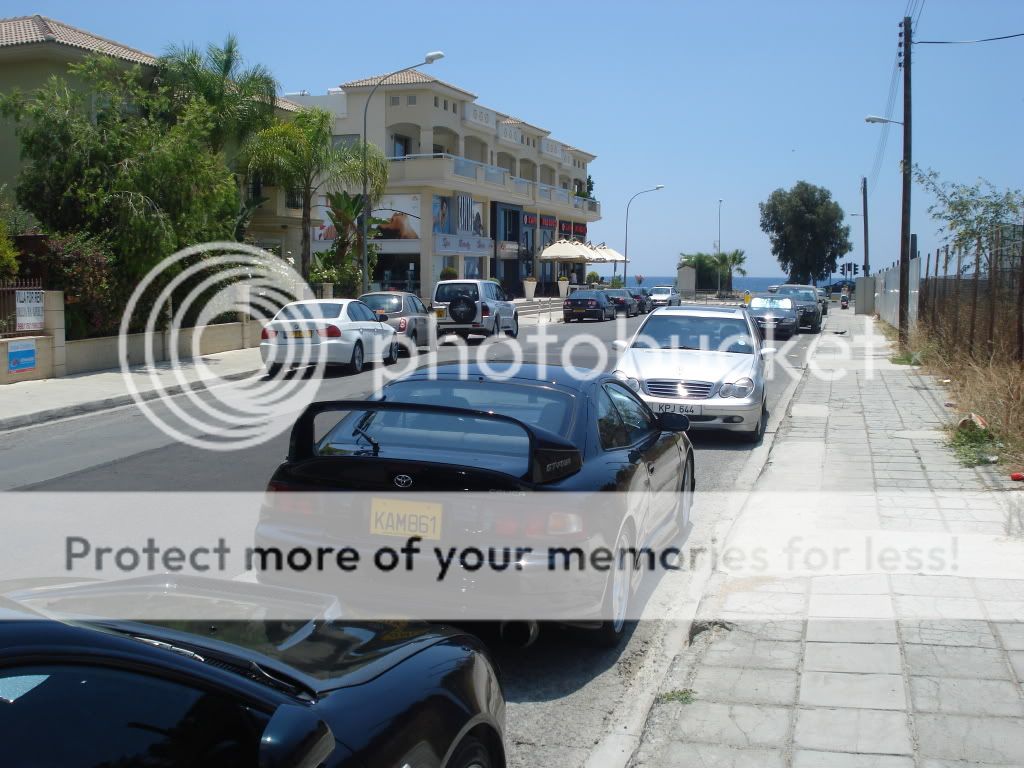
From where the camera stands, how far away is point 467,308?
29.3 meters

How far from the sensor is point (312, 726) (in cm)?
226

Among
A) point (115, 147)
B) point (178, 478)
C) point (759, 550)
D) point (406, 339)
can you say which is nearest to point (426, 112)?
point (406, 339)

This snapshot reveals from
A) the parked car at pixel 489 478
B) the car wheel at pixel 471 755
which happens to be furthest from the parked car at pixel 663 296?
the car wheel at pixel 471 755

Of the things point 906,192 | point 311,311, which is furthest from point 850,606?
point 906,192

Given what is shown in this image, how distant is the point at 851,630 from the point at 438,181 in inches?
1732

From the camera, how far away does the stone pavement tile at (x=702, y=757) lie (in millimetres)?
4039

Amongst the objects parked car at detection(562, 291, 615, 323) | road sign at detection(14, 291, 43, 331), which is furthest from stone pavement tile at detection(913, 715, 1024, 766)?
parked car at detection(562, 291, 615, 323)

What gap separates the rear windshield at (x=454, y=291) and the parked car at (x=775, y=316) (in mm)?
10314

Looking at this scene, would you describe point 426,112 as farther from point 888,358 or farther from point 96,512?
point 96,512

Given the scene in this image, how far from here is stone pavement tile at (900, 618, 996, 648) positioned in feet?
17.1

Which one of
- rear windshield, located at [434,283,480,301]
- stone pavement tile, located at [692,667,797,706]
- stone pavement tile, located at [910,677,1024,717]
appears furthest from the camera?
rear windshield, located at [434,283,480,301]

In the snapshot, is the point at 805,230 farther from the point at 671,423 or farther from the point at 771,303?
the point at 671,423

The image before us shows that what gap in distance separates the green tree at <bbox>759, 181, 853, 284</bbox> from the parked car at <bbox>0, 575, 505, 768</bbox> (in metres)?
88.2

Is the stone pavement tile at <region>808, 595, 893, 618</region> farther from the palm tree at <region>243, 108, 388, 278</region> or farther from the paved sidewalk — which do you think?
the palm tree at <region>243, 108, 388, 278</region>
